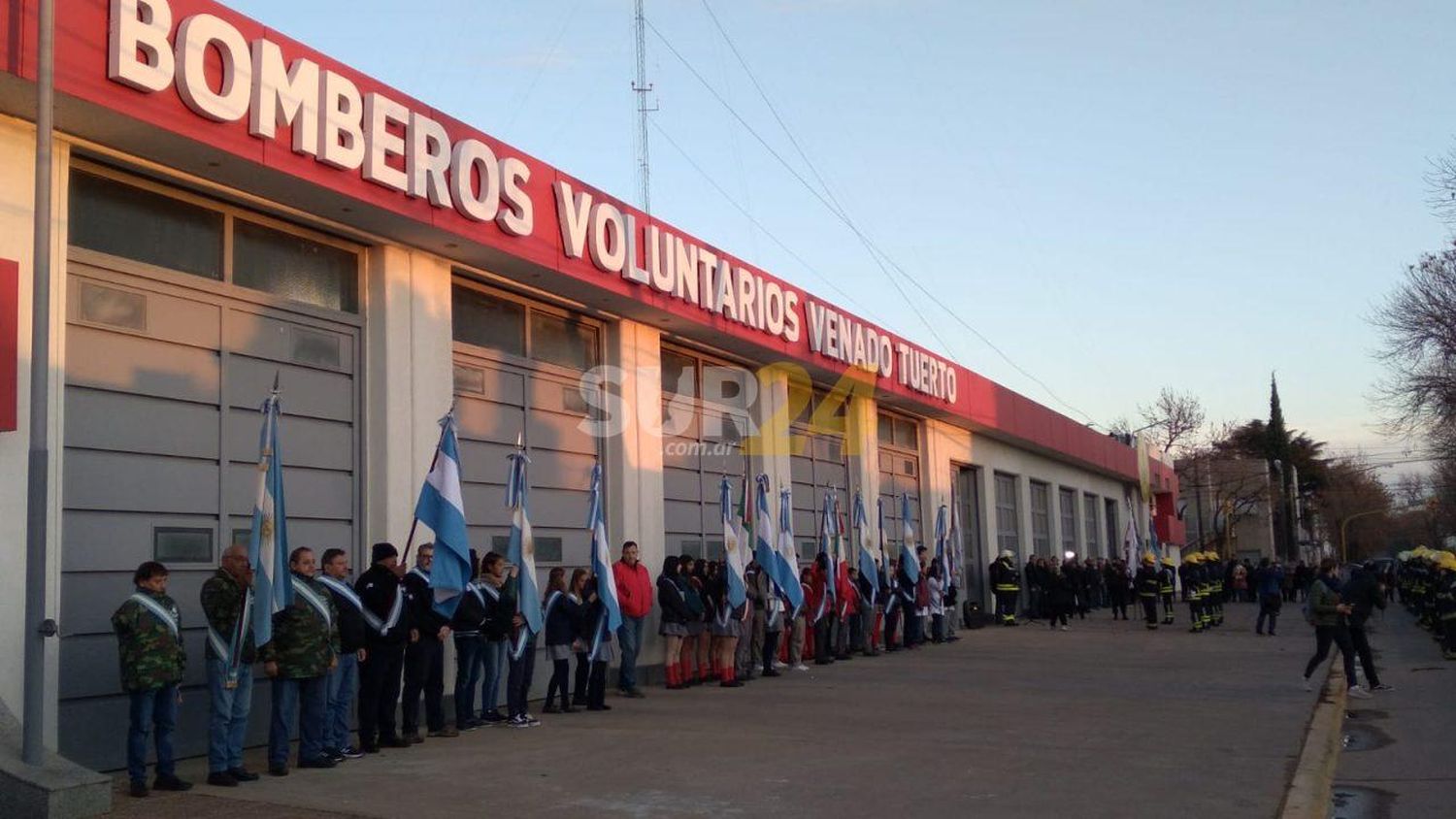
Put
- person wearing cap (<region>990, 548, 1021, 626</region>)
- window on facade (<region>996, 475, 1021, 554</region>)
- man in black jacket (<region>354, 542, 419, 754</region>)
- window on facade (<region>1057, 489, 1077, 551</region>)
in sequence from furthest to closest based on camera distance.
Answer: window on facade (<region>1057, 489, 1077, 551</region>) < window on facade (<region>996, 475, 1021, 554</region>) < person wearing cap (<region>990, 548, 1021, 626</region>) < man in black jacket (<region>354, 542, 419, 754</region>)

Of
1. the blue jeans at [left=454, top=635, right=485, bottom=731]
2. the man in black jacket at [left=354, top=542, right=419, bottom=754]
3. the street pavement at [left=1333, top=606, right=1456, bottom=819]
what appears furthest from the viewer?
the blue jeans at [left=454, top=635, right=485, bottom=731]

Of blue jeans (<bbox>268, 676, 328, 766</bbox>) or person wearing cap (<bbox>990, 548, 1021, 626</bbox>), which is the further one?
person wearing cap (<bbox>990, 548, 1021, 626</bbox>)

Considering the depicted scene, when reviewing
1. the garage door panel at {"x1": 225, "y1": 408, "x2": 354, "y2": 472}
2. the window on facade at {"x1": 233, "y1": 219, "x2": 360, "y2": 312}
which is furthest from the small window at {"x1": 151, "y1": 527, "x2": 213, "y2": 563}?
the window on facade at {"x1": 233, "y1": 219, "x2": 360, "y2": 312}

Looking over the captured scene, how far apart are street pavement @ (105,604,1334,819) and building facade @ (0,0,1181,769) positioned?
198cm

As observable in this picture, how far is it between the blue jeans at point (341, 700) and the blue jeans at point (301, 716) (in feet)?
0.84

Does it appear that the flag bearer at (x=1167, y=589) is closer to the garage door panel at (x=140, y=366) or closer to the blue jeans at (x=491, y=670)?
the blue jeans at (x=491, y=670)

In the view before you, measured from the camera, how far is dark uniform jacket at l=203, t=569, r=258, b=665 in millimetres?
9961

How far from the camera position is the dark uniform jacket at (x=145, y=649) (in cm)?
918

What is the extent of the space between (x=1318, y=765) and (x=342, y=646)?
8.24 metres

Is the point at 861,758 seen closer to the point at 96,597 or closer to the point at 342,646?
the point at 342,646

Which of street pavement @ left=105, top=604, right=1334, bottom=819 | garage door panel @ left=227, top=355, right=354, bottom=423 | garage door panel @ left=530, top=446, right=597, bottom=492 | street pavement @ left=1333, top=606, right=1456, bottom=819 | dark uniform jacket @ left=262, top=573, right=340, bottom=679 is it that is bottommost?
street pavement @ left=1333, top=606, right=1456, bottom=819

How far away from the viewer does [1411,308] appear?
35.5m

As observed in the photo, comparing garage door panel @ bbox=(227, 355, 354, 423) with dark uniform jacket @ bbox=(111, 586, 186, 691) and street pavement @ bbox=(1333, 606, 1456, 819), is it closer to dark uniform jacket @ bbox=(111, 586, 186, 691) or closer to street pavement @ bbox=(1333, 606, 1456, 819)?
dark uniform jacket @ bbox=(111, 586, 186, 691)

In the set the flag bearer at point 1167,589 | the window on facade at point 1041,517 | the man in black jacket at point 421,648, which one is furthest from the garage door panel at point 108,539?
the window on facade at point 1041,517
